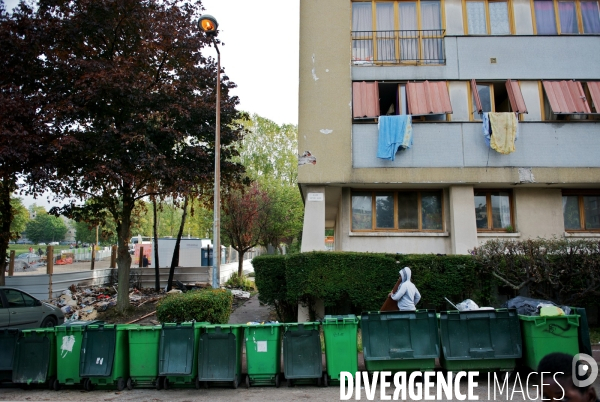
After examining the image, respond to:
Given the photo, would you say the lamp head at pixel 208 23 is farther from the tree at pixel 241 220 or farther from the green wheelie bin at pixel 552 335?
the tree at pixel 241 220

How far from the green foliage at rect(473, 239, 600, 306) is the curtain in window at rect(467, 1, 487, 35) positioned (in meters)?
6.76

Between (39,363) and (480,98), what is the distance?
12.3 m

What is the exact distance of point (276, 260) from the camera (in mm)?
11664

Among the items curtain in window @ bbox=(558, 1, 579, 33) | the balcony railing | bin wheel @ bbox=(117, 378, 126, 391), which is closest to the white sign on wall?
the balcony railing

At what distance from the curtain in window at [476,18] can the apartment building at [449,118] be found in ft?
0.11

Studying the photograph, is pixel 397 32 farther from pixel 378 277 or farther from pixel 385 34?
pixel 378 277

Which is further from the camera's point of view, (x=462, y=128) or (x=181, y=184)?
(x=181, y=184)

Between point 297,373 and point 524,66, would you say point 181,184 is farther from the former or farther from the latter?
point 524,66

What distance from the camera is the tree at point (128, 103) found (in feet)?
41.8

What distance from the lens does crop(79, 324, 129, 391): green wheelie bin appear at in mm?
6930

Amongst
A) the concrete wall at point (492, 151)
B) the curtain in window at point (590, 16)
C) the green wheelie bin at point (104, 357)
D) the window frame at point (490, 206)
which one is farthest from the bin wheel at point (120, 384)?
the curtain in window at point (590, 16)

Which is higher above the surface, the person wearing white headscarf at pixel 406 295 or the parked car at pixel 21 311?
the person wearing white headscarf at pixel 406 295

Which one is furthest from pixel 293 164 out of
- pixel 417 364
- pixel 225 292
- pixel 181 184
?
pixel 417 364

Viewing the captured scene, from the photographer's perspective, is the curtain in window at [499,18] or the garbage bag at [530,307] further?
the curtain in window at [499,18]
